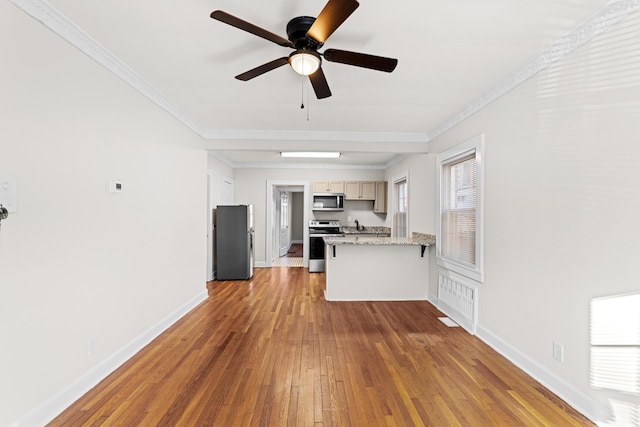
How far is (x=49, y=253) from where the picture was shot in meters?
1.89

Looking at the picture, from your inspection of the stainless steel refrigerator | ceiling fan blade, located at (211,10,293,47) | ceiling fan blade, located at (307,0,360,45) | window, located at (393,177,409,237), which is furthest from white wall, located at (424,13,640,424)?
the stainless steel refrigerator

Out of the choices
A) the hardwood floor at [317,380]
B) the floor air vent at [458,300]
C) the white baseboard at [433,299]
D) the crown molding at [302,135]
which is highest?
the crown molding at [302,135]

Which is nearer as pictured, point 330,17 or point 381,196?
point 330,17

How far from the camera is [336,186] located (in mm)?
6926

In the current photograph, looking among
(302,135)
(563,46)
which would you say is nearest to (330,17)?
(563,46)

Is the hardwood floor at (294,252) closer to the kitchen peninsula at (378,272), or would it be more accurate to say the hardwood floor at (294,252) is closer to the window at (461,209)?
the kitchen peninsula at (378,272)

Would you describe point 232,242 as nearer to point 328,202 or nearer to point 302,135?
point 328,202

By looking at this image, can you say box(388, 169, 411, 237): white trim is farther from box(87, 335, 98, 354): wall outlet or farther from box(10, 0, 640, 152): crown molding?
box(87, 335, 98, 354): wall outlet

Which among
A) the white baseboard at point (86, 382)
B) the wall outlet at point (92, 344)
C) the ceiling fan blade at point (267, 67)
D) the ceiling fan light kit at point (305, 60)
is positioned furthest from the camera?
the wall outlet at point (92, 344)

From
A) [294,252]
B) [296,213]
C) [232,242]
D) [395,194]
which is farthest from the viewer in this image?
[296,213]

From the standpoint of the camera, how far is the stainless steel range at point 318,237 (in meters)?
6.50

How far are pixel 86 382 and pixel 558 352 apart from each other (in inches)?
134

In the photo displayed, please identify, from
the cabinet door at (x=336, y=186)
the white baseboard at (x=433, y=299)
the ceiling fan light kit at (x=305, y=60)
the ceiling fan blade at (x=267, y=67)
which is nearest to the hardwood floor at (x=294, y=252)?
the cabinet door at (x=336, y=186)

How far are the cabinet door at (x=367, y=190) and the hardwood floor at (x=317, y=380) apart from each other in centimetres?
371
